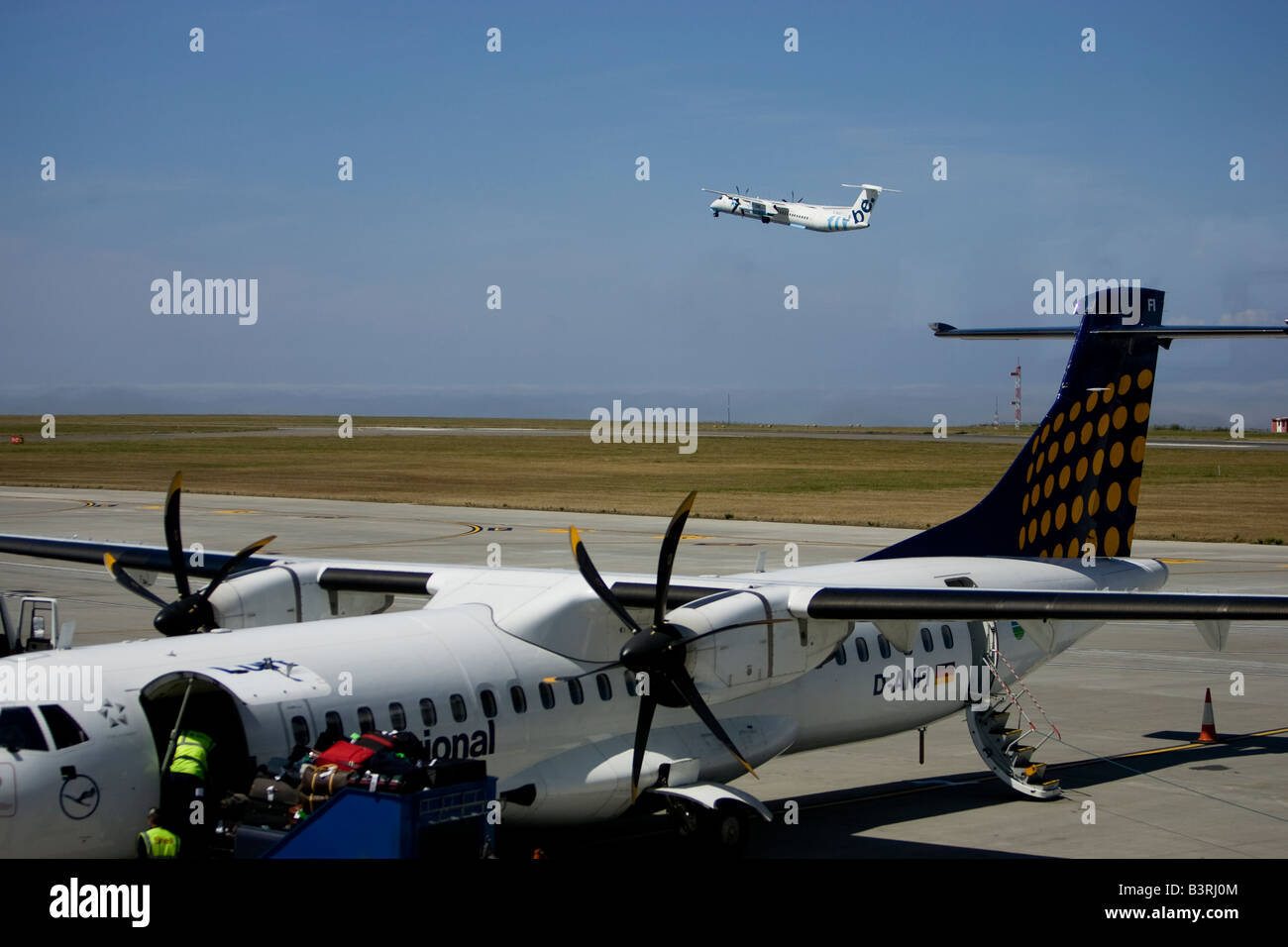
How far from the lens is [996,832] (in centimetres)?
1627

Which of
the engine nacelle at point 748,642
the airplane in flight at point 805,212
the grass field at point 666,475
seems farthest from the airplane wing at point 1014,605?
the airplane in flight at point 805,212

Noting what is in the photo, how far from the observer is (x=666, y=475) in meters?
89.6

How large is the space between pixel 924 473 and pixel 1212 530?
37978mm

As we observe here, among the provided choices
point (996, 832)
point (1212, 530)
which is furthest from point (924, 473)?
point (996, 832)

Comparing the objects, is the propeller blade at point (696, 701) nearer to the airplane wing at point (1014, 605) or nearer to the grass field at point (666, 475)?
the airplane wing at point (1014, 605)

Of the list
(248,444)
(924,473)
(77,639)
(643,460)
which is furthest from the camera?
(248,444)

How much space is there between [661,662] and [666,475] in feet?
247

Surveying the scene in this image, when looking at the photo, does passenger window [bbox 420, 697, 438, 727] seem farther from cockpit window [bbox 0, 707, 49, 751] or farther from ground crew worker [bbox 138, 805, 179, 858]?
cockpit window [bbox 0, 707, 49, 751]

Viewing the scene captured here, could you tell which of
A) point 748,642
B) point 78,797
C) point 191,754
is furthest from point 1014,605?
point 78,797

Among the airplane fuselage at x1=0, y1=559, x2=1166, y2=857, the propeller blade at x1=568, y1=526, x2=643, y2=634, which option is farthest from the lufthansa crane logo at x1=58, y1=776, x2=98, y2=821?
the propeller blade at x1=568, y1=526, x2=643, y2=634

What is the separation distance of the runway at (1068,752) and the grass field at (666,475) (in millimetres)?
16495

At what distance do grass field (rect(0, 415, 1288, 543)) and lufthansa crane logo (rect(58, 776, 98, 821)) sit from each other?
4543cm

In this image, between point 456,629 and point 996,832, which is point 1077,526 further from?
point 456,629

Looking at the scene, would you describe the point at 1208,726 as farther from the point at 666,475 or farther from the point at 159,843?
the point at 666,475
